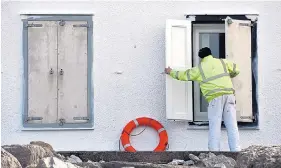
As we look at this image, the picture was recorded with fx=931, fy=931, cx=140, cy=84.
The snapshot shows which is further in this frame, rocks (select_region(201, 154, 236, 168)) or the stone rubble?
rocks (select_region(201, 154, 236, 168))

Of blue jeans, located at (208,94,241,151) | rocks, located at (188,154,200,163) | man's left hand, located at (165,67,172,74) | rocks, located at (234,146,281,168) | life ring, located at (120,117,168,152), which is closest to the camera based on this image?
rocks, located at (234,146,281,168)

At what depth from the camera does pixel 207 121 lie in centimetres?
1566

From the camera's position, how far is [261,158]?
26.7ft

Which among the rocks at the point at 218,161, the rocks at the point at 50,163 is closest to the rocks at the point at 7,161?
the rocks at the point at 50,163

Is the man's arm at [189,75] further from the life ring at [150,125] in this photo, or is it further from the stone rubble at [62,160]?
the stone rubble at [62,160]

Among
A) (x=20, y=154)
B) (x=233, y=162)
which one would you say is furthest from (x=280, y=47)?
(x=20, y=154)

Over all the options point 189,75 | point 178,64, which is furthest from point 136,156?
point 178,64

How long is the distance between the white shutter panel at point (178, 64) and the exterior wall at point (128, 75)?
30 centimetres

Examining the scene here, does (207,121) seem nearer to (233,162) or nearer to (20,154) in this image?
(233,162)

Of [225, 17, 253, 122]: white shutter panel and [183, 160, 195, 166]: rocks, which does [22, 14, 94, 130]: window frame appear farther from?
[183, 160, 195, 166]: rocks

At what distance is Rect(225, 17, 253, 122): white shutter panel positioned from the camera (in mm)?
15484

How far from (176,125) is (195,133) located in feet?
1.14

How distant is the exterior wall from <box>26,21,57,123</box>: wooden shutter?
0.20 meters

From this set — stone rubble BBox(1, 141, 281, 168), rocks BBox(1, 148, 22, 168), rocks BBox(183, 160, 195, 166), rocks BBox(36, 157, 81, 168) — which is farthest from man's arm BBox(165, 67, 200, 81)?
rocks BBox(36, 157, 81, 168)
